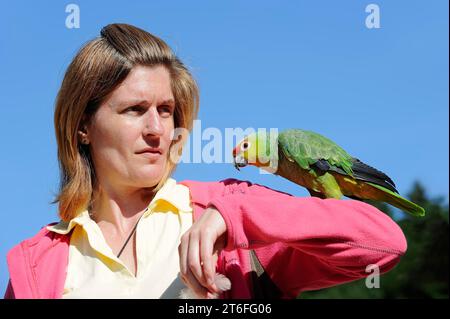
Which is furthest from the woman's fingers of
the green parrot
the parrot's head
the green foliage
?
the green foliage

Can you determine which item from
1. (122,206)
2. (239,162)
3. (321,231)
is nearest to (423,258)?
(239,162)

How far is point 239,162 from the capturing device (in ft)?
10.8

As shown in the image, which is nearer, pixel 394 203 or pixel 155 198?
pixel 155 198

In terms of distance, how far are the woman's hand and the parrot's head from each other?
6.15 ft

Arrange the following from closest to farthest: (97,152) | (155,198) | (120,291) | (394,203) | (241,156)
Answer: (120,291) < (155,198) < (97,152) < (394,203) < (241,156)

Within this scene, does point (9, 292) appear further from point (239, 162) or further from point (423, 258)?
point (423, 258)

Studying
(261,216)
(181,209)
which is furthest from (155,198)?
(261,216)

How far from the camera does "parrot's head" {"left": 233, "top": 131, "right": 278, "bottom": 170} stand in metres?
3.18

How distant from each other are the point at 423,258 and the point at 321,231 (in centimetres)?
1259

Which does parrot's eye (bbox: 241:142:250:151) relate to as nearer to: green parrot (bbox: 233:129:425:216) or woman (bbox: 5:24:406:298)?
green parrot (bbox: 233:129:425:216)

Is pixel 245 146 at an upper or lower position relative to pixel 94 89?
lower

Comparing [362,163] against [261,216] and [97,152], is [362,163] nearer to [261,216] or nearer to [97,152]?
[97,152]

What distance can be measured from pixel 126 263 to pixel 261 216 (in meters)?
0.62

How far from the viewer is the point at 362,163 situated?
297 cm
